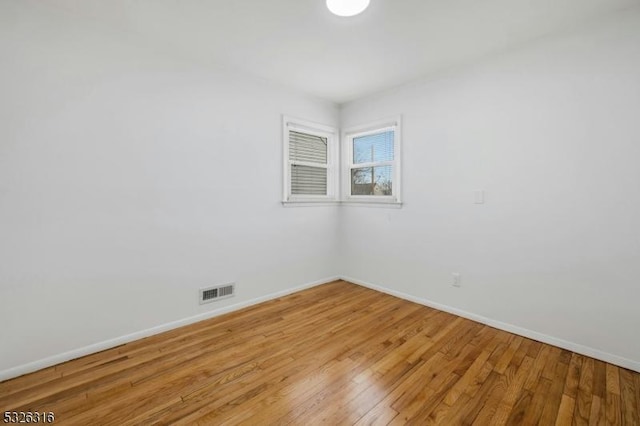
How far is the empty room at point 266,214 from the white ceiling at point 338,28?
21 millimetres

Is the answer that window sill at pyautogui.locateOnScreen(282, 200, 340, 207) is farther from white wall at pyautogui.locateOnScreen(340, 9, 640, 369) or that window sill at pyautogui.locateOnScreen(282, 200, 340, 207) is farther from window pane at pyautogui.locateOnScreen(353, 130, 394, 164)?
white wall at pyautogui.locateOnScreen(340, 9, 640, 369)

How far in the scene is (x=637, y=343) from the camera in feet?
6.70

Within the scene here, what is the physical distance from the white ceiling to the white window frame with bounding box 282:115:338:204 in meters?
0.72

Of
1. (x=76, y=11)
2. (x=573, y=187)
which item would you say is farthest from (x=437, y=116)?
(x=76, y=11)

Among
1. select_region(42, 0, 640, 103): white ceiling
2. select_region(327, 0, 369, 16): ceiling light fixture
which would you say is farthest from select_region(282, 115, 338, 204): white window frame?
select_region(327, 0, 369, 16): ceiling light fixture

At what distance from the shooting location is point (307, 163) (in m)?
3.83

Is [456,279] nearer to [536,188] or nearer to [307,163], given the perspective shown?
[536,188]

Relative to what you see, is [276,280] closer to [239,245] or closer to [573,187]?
[239,245]

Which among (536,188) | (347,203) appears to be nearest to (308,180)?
(347,203)

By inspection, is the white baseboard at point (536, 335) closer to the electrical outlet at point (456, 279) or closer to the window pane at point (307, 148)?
the electrical outlet at point (456, 279)

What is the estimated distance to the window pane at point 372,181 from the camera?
369 centimetres

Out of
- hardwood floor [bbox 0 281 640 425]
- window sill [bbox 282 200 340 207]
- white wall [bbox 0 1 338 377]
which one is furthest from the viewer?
window sill [bbox 282 200 340 207]

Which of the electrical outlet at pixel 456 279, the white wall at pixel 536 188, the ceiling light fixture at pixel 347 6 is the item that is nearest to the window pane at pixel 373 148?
the white wall at pixel 536 188

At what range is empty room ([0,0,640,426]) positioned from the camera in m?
1.87
